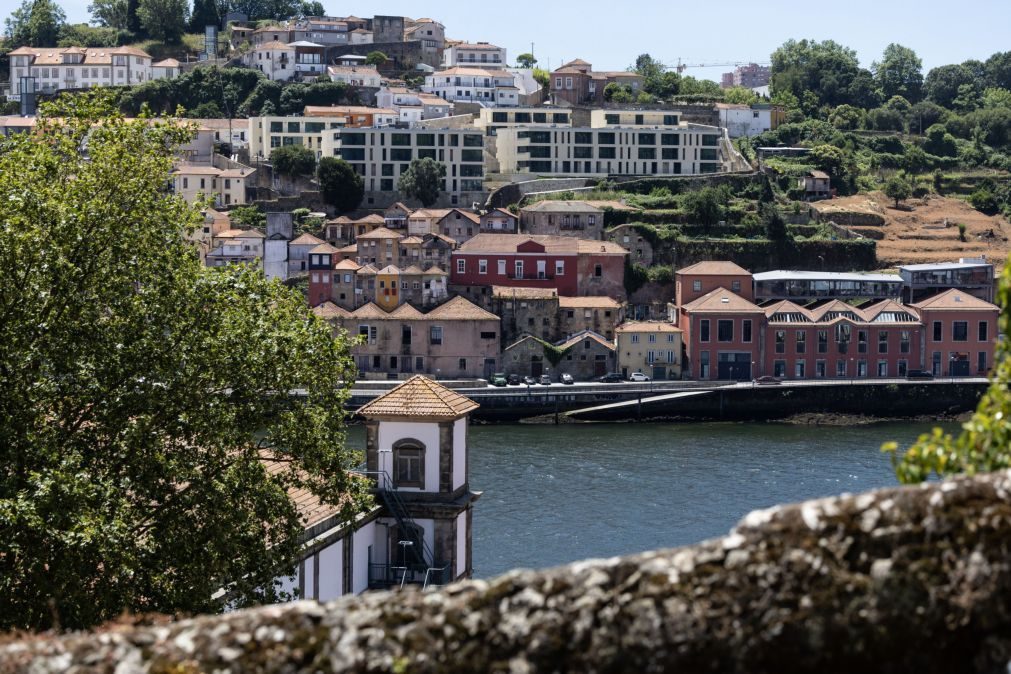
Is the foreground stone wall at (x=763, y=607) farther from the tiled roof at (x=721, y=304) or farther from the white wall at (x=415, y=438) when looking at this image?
the tiled roof at (x=721, y=304)

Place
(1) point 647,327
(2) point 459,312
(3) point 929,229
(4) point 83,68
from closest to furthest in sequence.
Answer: (2) point 459,312
(1) point 647,327
(3) point 929,229
(4) point 83,68

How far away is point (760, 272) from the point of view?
63.8 m

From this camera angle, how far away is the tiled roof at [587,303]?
5778 centimetres

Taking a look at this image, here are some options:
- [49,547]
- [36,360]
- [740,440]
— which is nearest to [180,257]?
[36,360]

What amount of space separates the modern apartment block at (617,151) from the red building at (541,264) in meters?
13.0

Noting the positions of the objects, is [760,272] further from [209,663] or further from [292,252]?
[209,663]

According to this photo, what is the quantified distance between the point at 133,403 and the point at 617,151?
2500 inches

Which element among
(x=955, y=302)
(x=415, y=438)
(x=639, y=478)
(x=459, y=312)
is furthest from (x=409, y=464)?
(x=955, y=302)

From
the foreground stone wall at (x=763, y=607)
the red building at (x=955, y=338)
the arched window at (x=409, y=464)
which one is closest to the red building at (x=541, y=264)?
the red building at (x=955, y=338)

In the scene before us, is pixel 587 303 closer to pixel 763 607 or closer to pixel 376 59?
pixel 376 59

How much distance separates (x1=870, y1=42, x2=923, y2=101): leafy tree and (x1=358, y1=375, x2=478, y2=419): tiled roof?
3512 inches

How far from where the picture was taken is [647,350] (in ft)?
182

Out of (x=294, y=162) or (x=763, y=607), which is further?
(x=294, y=162)

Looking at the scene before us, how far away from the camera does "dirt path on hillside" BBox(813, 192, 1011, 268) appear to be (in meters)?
66.2
